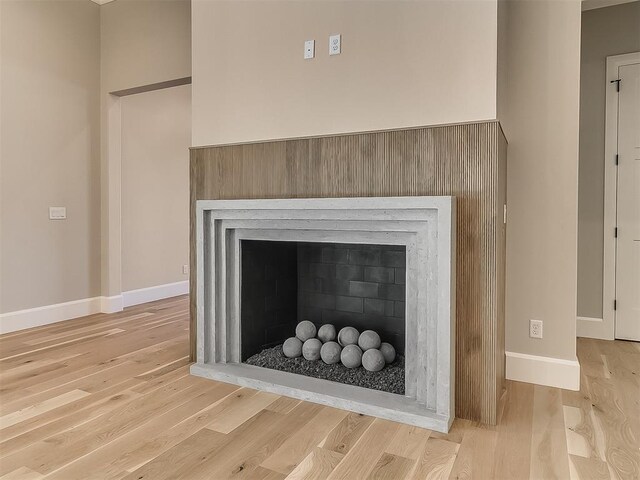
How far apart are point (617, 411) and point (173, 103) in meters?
5.06

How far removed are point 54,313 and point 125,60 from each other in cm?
240

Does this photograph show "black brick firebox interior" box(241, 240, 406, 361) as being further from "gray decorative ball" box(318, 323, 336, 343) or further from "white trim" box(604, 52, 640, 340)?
"white trim" box(604, 52, 640, 340)

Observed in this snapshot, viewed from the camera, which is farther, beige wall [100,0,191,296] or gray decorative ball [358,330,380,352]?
beige wall [100,0,191,296]

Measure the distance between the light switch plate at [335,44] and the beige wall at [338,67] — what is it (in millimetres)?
33

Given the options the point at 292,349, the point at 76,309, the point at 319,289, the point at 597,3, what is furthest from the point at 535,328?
the point at 76,309

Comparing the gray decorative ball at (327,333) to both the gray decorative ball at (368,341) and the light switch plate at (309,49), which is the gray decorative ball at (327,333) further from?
the light switch plate at (309,49)

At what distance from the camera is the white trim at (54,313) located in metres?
3.56

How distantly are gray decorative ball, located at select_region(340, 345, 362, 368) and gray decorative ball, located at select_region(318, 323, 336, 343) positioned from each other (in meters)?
0.20

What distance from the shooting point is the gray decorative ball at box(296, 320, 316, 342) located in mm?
2768

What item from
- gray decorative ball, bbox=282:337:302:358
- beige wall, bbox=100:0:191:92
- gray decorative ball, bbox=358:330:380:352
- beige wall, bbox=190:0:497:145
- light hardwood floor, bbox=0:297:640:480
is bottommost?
light hardwood floor, bbox=0:297:640:480

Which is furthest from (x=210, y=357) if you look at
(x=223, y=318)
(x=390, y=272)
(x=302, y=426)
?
(x=390, y=272)

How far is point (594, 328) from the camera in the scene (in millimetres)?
3539

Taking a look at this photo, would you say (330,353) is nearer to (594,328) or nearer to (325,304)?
(325,304)

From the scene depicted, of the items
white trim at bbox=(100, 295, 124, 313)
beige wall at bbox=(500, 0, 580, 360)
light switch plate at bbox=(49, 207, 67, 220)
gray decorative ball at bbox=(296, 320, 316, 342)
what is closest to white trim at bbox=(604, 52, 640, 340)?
beige wall at bbox=(500, 0, 580, 360)
